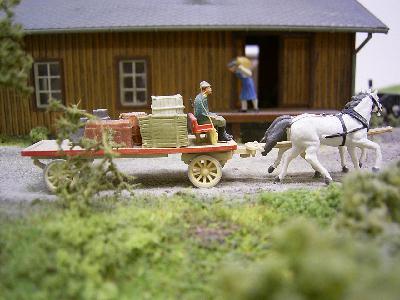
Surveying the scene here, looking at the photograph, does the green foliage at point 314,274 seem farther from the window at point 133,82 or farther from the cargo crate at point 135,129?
the window at point 133,82

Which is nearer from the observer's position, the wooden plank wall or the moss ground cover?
the moss ground cover

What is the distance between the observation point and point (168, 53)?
15352 millimetres

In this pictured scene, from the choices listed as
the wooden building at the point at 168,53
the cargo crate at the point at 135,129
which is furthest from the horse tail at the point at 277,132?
the wooden building at the point at 168,53

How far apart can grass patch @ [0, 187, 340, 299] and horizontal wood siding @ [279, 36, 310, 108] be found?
929cm

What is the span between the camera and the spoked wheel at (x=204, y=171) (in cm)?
938

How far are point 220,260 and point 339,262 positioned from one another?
8.62 ft

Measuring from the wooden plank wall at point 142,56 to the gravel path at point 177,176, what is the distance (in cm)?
320

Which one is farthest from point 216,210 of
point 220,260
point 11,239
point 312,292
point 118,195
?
point 312,292

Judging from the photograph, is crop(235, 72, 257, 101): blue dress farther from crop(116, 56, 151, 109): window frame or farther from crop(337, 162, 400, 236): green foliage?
crop(337, 162, 400, 236): green foliage

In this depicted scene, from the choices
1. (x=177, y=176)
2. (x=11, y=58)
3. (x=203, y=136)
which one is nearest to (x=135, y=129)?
(x=203, y=136)

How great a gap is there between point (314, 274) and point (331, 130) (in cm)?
598

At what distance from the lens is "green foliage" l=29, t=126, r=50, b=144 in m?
14.6

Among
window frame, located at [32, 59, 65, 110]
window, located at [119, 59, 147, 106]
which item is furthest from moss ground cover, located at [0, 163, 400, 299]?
window frame, located at [32, 59, 65, 110]

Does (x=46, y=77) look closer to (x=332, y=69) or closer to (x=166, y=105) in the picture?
(x=166, y=105)
